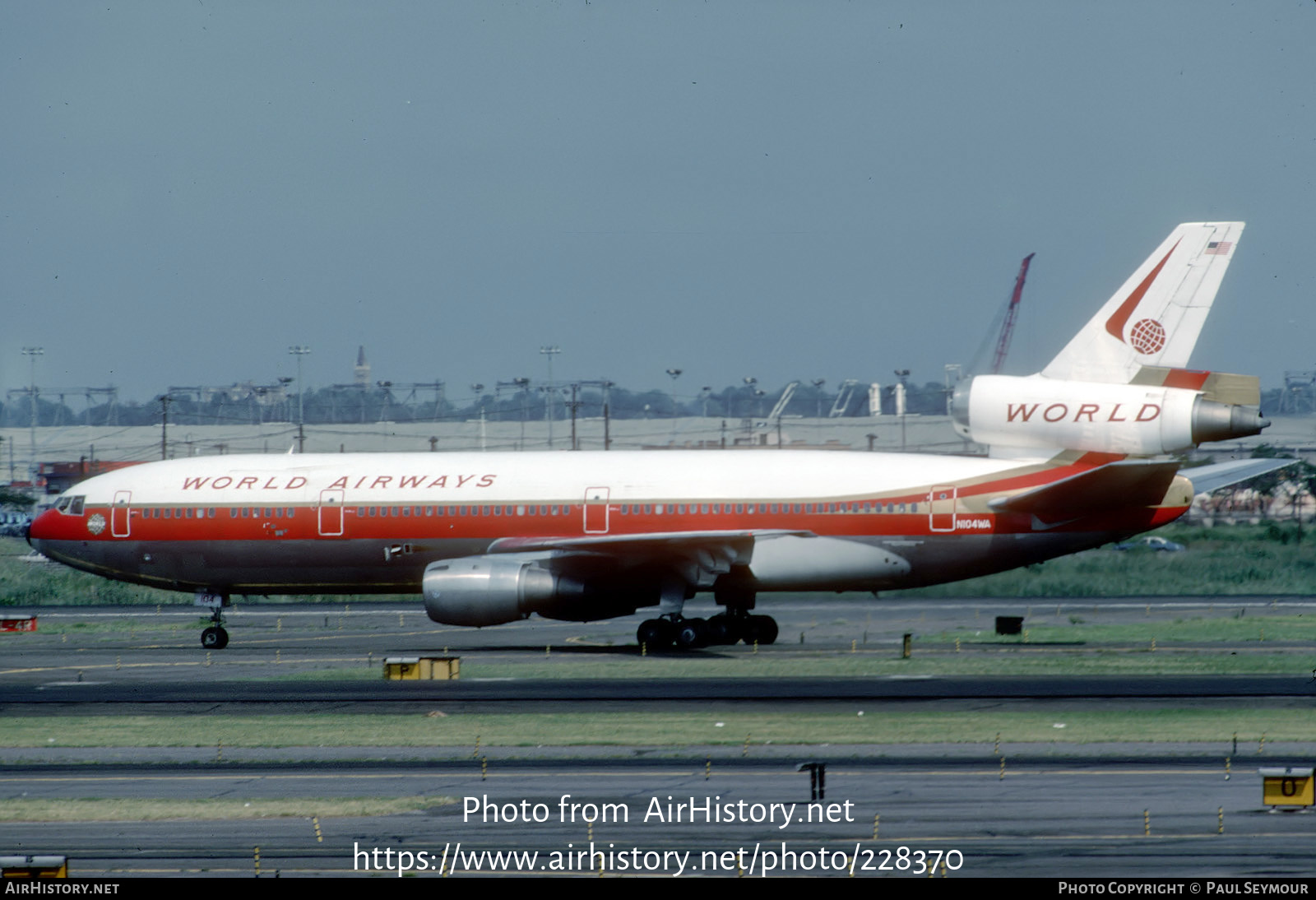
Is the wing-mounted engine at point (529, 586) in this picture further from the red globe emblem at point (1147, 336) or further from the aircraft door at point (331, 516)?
the red globe emblem at point (1147, 336)

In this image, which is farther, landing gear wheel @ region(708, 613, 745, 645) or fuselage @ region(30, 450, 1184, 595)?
landing gear wheel @ region(708, 613, 745, 645)

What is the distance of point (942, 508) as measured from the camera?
132 ft

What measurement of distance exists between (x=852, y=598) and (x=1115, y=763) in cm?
3879

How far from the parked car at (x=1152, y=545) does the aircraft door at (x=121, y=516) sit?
4687 cm

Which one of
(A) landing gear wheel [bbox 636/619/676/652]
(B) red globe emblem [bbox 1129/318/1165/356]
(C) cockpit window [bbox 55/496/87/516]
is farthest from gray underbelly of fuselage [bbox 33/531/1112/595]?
(B) red globe emblem [bbox 1129/318/1165/356]

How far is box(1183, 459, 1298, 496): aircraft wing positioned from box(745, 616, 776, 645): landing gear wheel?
40.1ft

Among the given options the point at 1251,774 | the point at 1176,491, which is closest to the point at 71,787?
the point at 1251,774

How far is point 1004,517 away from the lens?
40000mm

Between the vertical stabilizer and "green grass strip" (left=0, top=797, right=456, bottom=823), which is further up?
the vertical stabilizer

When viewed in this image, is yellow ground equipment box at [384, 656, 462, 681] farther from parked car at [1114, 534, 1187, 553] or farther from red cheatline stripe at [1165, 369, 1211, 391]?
parked car at [1114, 534, 1187, 553]

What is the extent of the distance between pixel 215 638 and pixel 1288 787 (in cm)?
3253

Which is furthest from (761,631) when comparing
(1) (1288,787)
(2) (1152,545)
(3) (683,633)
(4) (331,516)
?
(2) (1152,545)

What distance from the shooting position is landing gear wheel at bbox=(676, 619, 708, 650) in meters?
40.2
